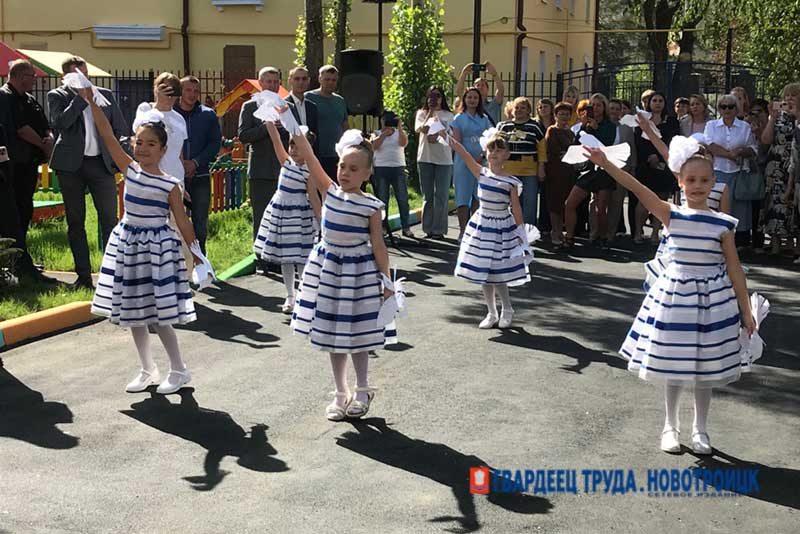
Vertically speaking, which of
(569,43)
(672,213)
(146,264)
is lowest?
(146,264)

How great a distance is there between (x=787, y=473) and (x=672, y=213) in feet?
4.72

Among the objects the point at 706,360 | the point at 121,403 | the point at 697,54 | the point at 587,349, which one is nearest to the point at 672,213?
the point at 706,360

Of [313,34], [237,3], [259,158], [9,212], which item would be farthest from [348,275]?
[237,3]

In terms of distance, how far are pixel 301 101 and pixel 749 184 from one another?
5.27m

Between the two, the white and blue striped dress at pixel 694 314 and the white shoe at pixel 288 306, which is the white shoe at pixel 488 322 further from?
the white and blue striped dress at pixel 694 314

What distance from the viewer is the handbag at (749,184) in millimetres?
13133

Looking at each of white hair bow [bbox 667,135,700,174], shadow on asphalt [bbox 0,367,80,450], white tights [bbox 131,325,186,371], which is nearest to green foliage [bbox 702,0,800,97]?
white hair bow [bbox 667,135,700,174]

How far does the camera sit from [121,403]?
6.91m

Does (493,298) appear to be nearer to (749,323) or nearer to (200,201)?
(200,201)

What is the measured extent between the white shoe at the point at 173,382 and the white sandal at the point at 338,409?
41.2 inches

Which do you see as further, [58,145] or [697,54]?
→ [697,54]

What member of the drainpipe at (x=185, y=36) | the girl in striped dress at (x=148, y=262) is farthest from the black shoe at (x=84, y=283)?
the drainpipe at (x=185, y=36)

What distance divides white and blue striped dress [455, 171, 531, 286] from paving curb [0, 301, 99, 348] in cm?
303

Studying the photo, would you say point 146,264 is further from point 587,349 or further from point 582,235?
point 582,235
